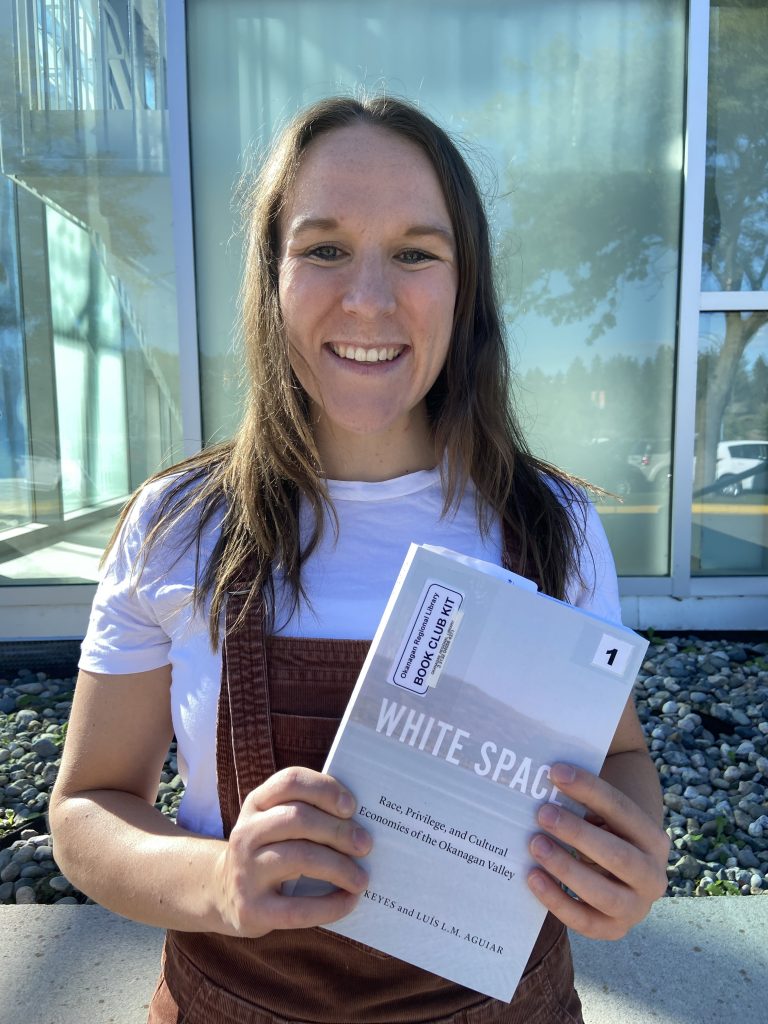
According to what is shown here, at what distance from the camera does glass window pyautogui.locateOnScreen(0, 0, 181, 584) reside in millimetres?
4160

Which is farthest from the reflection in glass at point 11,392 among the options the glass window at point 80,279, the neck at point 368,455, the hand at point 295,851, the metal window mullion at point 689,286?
the hand at point 295,851

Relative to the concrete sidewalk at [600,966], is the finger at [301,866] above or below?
above

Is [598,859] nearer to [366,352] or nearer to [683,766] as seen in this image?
[366,352]

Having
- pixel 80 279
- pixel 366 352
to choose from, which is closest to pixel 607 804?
pixel 366 352

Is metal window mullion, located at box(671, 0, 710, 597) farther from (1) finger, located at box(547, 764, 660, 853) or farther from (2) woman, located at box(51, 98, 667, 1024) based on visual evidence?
(1) finger, located at box(547, 764, 660, 853)

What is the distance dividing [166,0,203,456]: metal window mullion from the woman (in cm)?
318

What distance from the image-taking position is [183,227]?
416 cm

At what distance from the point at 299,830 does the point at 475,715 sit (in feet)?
0.67

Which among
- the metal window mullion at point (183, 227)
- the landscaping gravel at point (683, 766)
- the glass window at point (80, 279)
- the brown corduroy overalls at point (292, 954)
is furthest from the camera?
the glass window at point (80, 279)

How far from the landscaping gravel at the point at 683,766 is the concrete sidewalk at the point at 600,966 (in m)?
0.24

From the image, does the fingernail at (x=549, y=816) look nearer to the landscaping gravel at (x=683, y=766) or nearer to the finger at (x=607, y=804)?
the finger at (x=607, y=804)

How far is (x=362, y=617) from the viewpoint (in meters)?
1.01

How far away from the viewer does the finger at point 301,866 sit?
0.77 metres

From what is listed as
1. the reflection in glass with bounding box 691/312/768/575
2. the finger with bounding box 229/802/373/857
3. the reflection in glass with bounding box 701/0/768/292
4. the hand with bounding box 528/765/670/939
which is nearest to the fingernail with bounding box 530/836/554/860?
the hand with bounding box 528/765/670/939
